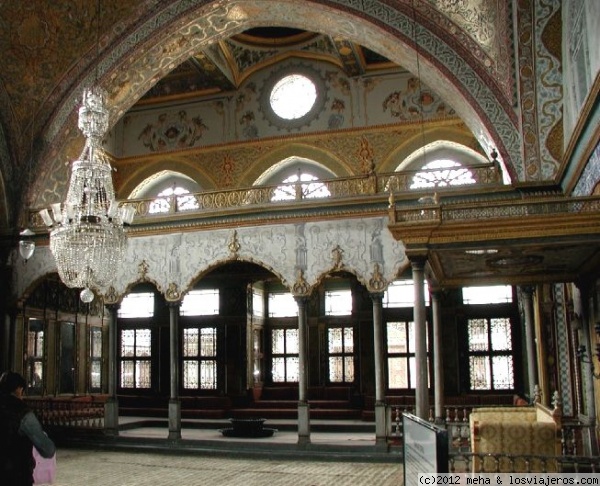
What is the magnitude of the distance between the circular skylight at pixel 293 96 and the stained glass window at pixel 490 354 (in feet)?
19.4

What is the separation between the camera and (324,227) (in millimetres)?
11359

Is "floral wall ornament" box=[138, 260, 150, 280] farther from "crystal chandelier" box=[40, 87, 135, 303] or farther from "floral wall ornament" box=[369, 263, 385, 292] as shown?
"floral wall ornament" box=[369, 263, 385, 292]

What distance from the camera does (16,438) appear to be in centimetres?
369

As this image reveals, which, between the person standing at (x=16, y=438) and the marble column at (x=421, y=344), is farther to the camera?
the marble column at (x=421, y=344)

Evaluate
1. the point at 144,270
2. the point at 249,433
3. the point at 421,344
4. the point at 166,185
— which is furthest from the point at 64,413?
the point at 421,344

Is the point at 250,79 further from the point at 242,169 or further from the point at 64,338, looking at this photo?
the point at 64,338

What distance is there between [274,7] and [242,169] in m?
4.52

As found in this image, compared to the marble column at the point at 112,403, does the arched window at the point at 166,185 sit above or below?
above

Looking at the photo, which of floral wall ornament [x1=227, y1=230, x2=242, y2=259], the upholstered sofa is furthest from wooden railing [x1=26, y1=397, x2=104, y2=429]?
the upholstered sofa

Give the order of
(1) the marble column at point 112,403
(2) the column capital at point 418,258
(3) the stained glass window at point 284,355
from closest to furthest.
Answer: (2) the column capital at point 418,258
(1) the marble column at point 112,403
(3) the stained glass window at point 284,355

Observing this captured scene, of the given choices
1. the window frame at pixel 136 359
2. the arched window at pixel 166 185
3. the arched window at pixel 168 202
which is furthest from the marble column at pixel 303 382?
the window frame at pixel 136 359

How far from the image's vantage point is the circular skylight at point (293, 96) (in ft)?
50.5

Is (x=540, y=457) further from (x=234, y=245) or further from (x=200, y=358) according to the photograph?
(x=200, y=358)

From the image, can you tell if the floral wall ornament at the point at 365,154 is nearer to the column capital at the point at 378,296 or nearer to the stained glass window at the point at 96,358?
the column capital at the point at 378,296
